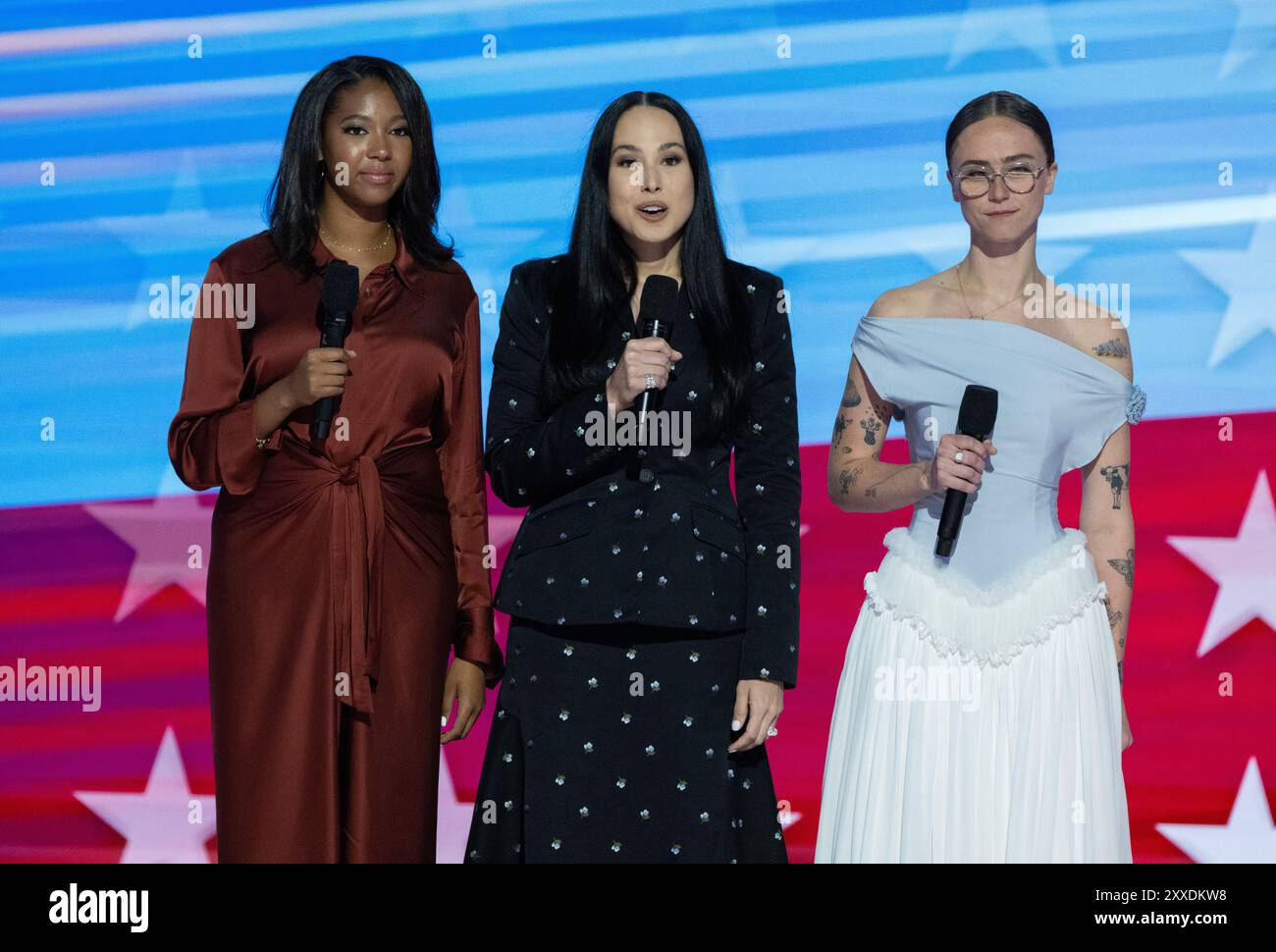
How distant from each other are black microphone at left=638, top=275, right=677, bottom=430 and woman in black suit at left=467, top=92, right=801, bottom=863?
0.04 metres

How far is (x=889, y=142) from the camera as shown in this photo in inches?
150

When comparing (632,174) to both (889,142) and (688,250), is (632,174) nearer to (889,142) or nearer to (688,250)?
(688,250)

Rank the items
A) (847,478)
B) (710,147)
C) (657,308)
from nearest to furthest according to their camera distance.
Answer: (657,308) → (847,478) → (710,147)

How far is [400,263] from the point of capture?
2.82 metres

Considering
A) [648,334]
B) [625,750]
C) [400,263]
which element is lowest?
[625,750]

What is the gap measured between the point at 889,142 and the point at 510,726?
1842 millimetres

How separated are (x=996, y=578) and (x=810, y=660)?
118cm

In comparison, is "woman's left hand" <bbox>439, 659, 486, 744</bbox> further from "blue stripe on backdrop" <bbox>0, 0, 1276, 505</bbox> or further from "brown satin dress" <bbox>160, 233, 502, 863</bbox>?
"blue stripe on backdrop" <bbox>0, 0, 1276, 505</bbox>

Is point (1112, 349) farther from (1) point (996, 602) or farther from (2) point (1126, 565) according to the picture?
(1) point (996, 602)

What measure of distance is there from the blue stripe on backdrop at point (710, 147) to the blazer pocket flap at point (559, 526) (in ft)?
4.31

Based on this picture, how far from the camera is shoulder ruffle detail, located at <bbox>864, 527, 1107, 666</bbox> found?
270 centimetres

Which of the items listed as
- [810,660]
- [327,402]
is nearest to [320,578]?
[327,402]

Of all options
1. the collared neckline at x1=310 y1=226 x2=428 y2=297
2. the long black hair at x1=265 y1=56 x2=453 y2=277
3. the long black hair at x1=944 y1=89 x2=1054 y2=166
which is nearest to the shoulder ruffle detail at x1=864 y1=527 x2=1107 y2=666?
the long black hair at x1=944 y1=89 x2=1054 y2=166
